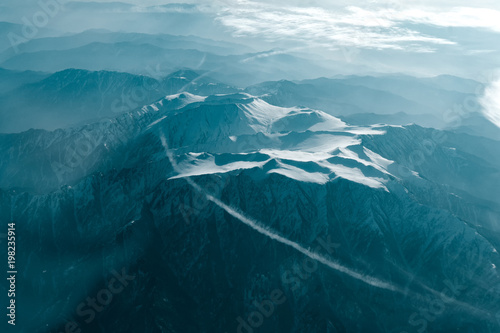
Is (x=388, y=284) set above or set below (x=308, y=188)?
below

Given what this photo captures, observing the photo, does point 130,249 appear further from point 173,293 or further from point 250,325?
point 250,325

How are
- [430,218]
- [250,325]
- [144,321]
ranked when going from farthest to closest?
1. [430,218]
2. [250,325]
3. [144,321]

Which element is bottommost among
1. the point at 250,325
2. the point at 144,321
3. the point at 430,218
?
the point at 250,325

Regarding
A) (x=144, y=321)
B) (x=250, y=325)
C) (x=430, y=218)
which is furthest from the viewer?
(x=430, y=218)

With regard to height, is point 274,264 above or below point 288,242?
below

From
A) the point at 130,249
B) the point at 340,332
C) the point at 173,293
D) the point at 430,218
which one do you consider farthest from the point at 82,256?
the point at 430,218

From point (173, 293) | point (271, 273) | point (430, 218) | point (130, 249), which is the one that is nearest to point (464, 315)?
point (430, 218)

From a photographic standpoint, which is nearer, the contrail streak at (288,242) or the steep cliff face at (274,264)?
the steep cliff face at (274,264)

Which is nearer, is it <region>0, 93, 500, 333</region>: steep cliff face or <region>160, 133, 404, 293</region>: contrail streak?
<region>0, 93, 500, 333</region>: steep cliff face

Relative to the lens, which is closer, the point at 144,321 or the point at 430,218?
the point at 144,321

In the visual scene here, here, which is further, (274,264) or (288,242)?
(288,242)
